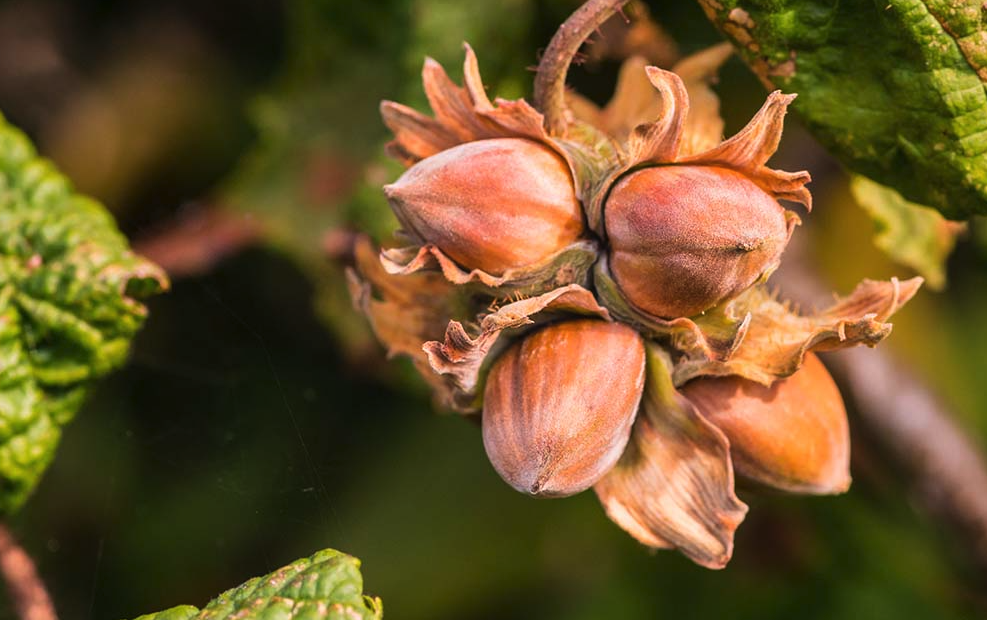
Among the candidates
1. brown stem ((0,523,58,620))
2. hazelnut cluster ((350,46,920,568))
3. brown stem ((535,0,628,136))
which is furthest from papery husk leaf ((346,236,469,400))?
brown stem ((0,523,58,620))

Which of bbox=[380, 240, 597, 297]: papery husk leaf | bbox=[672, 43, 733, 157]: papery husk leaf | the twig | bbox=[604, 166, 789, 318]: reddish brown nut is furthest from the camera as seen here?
the twig

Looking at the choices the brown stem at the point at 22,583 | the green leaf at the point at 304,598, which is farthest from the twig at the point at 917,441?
the brown stem at the point at 22,583

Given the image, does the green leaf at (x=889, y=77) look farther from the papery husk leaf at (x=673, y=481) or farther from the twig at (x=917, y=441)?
the twig at (x=917, y=441)

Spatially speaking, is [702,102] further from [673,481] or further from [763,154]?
[673,481]

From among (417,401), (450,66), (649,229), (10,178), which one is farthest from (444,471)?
(649,229)

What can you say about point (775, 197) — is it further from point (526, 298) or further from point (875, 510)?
point (875, 510)

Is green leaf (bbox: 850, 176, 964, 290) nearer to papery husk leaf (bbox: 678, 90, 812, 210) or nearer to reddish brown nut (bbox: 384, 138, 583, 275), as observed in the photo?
papery husk leaf (bbox: 678, 90, 812, 210)
